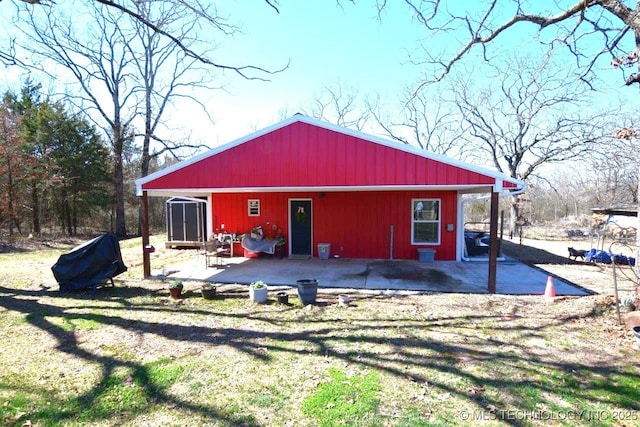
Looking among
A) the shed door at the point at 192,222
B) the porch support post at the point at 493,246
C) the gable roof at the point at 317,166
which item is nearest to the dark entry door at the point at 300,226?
the gable roof at the point at 317,166

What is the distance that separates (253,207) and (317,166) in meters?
4.14

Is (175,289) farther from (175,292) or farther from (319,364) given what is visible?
(319,364)

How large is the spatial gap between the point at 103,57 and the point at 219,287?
17.9 metres

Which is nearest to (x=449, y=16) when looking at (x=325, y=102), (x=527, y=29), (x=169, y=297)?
(x=527, y=29)

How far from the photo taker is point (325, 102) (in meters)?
27.2

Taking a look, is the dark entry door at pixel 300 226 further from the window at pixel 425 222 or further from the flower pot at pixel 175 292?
the flower pot at pixel 175 292

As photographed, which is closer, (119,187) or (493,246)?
(493,246)

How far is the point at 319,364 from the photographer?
355cm

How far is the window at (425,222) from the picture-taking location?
9.74 m

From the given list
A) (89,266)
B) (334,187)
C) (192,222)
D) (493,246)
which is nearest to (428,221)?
(493,246)

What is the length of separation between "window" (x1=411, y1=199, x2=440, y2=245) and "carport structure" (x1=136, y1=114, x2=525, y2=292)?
3cm

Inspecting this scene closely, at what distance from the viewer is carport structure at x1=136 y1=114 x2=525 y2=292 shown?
6672 mm

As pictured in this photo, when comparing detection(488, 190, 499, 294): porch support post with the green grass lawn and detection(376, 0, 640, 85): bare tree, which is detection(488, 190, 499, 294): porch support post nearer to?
the green grass lawn

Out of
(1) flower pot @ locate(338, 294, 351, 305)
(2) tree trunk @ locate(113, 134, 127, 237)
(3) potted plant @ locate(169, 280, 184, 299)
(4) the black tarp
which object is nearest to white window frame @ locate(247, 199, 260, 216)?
(4) the black tarp
